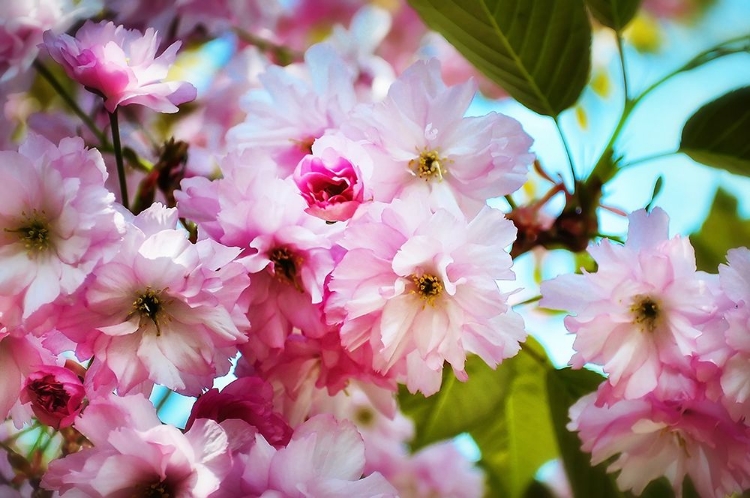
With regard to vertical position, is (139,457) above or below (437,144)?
below

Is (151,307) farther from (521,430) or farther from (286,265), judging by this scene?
(521,430)

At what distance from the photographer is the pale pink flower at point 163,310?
1.66 feet

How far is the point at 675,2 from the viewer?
195 centimetres

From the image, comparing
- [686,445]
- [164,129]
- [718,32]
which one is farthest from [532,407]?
[718,32]

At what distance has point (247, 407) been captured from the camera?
55 cm

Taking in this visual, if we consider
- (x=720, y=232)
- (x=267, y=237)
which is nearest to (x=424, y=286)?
(x=267, y=237)

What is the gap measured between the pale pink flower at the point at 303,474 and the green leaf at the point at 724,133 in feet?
1.52

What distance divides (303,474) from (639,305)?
27cm

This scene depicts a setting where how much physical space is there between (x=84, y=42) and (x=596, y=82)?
1094 millimetres

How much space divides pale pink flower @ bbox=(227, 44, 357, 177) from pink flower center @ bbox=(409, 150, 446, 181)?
8cm

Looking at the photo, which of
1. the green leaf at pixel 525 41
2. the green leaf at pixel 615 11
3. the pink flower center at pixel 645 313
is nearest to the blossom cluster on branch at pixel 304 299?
the pink flower center at pixel 645 313

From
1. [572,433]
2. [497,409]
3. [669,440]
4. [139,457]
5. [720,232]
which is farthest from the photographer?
[720,232]

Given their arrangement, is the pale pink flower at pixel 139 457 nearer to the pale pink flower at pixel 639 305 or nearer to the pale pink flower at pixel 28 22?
the pale pink flower at pixel 639 305

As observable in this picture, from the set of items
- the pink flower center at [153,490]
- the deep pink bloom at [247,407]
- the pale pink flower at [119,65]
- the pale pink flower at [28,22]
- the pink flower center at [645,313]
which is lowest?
the pink flower center at [153,490]
